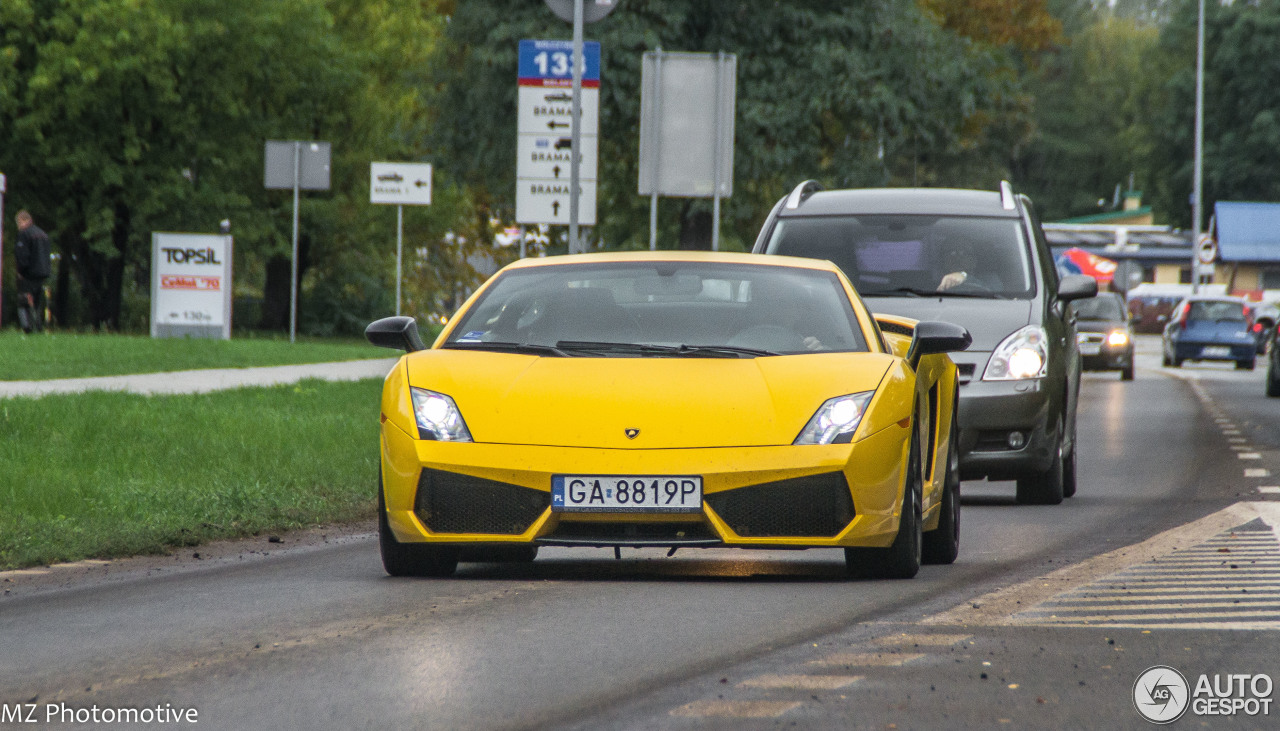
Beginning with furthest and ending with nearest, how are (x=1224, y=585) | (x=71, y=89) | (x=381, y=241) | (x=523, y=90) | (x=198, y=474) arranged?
1. (x=381, y=241)
2. (x=71, y=89)
3. (x=523, y=90)
4. (x=198, y=474)
5. (x=1224, y=585)

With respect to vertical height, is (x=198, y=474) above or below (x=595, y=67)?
below

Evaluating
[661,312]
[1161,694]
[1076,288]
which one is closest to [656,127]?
[1076,288]

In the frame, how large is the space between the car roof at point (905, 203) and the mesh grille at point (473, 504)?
246 inches

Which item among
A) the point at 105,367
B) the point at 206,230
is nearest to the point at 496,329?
the point at 105,367

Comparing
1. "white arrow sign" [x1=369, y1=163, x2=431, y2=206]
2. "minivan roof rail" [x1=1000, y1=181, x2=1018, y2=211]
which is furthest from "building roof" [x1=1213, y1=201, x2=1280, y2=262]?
Answer: "minivan roof rail" [x1=1000, y1=181, x2=1018, y2=211]

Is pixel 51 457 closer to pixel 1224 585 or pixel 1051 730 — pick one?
pixel 1224 585

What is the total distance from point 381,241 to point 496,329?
124 ft

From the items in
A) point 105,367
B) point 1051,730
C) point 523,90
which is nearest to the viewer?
point 1051,730

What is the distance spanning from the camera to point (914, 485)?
26.9ft

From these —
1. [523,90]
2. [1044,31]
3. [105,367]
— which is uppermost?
[1044,31]

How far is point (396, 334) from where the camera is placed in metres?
8.62

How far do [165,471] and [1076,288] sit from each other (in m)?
5.68

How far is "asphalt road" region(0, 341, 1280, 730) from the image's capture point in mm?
5375

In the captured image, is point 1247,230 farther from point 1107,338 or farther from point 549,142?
point 549,142
